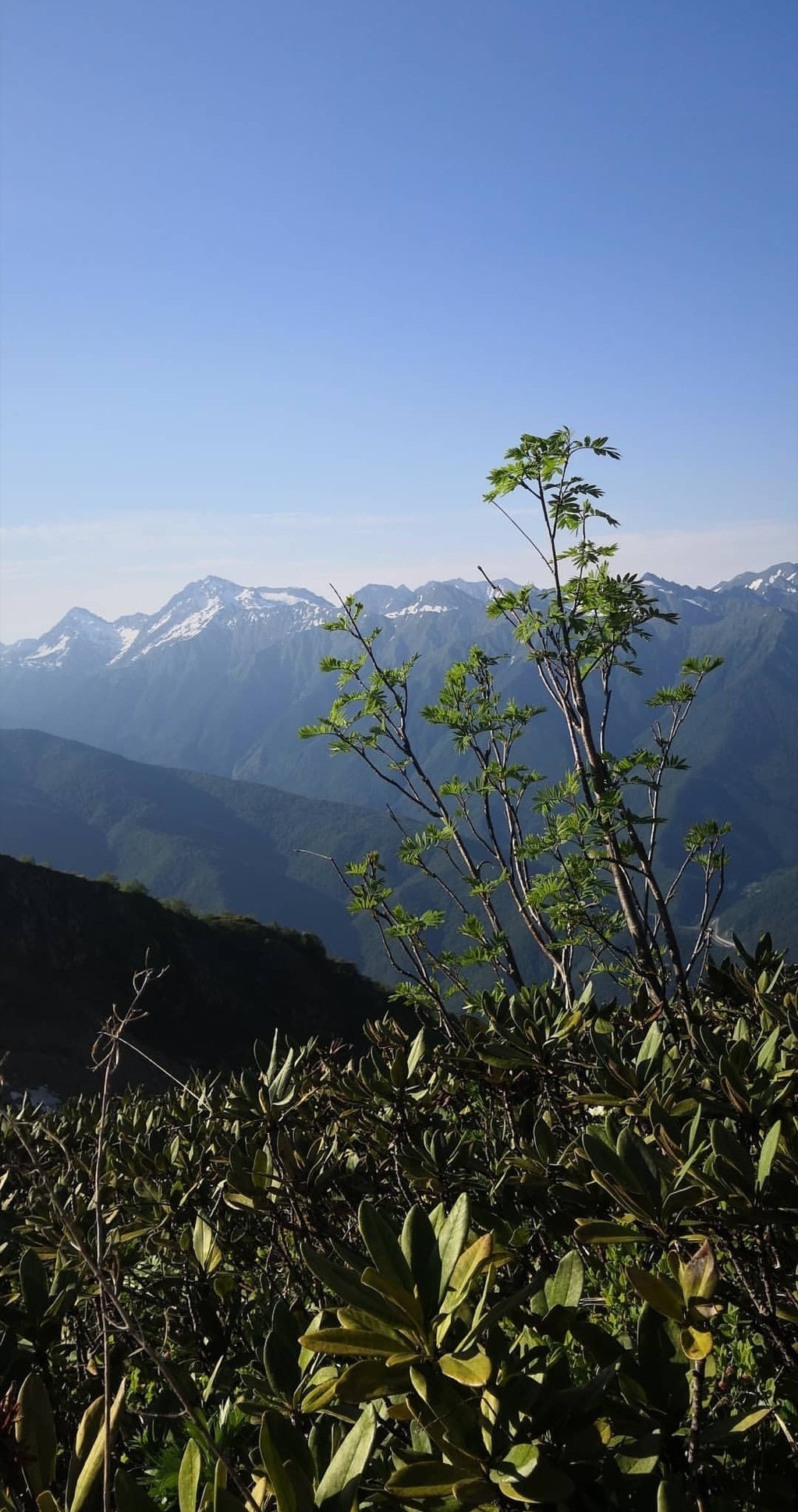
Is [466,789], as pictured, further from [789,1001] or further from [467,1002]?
[789,1001]

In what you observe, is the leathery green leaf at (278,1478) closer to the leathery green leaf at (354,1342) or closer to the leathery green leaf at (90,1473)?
the leathery green leaf at (354,1342)

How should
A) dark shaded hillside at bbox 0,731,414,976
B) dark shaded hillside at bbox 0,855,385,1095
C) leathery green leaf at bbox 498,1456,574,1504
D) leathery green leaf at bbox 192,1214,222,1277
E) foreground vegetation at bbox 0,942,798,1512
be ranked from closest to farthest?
leathery green leaf at bbox 498,1456,574,1504
foreground vegetation at bbox 0,942,798,1512
leathery green leaf at bbox 192,1214,222,1277
dark shaded hillside at bbox 0,855,385,1095
dark shaded hillside at bbox 0,731,414,976

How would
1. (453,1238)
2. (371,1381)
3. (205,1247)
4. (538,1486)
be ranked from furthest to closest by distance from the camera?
(205,1247)
(453,1238)
(371,1381)
(538,1486)

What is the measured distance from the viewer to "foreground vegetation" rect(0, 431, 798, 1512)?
0.97m

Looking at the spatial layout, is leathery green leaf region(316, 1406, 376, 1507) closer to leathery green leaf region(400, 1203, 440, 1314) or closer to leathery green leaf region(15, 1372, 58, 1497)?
leathery green leaf region(400, 1203, 440, 1314)

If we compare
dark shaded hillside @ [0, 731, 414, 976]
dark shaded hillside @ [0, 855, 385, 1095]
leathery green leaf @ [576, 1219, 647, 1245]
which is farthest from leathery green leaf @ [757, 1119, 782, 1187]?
dark shaded hillside @ [0, 731, 414, 976]

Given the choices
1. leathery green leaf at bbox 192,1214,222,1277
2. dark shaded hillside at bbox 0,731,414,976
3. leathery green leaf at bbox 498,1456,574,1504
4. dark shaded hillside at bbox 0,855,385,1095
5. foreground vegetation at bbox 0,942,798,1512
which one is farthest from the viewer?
dark shaded hillside at bbox 0,731,414,976

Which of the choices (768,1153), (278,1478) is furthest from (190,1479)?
(768,1153)

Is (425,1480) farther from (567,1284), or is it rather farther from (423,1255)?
(567,1284)

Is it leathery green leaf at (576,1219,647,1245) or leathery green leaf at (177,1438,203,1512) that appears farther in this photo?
leathery green leaf at (576,1219,647,1245)

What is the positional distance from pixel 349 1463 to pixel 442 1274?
0.68 feet

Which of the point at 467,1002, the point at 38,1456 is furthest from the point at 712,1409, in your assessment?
the point at 467,1002

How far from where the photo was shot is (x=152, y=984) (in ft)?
98.2

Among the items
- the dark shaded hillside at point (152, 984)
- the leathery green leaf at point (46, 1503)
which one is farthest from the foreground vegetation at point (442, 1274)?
the dark shaded hillside at point (152, 984)
